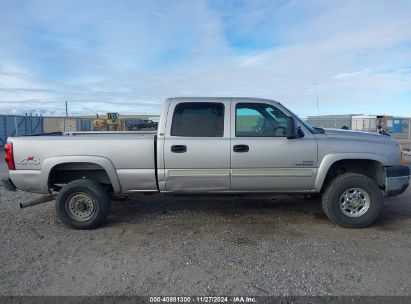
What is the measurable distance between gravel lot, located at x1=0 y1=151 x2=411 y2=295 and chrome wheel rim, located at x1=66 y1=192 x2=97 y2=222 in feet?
0.78

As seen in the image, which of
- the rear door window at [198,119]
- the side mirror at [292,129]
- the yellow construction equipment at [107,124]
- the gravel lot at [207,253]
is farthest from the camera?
the yellow construction equipment at [107,124]

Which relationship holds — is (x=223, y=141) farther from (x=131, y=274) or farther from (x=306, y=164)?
(x=131, y=274)

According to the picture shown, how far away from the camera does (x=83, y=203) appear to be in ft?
19.0

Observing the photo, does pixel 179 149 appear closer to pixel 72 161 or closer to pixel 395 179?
pixel 72 161

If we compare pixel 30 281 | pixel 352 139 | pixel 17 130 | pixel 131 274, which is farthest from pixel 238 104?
pixel 17 130

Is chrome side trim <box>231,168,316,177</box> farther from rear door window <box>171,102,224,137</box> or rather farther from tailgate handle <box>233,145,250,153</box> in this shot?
rear door window <box>171,102,224,137</box>

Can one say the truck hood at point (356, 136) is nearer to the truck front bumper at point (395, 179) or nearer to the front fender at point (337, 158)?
the front fender at point (337, 158)

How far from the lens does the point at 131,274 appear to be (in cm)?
414

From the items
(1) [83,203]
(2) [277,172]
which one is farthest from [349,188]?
(1) [83,203]

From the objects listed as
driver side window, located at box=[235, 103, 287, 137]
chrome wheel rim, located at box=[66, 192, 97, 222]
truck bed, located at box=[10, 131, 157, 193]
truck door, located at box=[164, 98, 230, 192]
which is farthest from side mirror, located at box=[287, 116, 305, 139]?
chrome wheel rim, located at box=[66, 192, 97, 222]

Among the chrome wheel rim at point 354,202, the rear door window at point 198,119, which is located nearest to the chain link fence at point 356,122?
the chrome wheel rim at point 354,202

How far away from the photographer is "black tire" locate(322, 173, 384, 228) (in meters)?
5.66

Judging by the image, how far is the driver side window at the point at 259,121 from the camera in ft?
19.0

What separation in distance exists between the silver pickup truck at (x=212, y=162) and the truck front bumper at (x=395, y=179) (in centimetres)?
1
